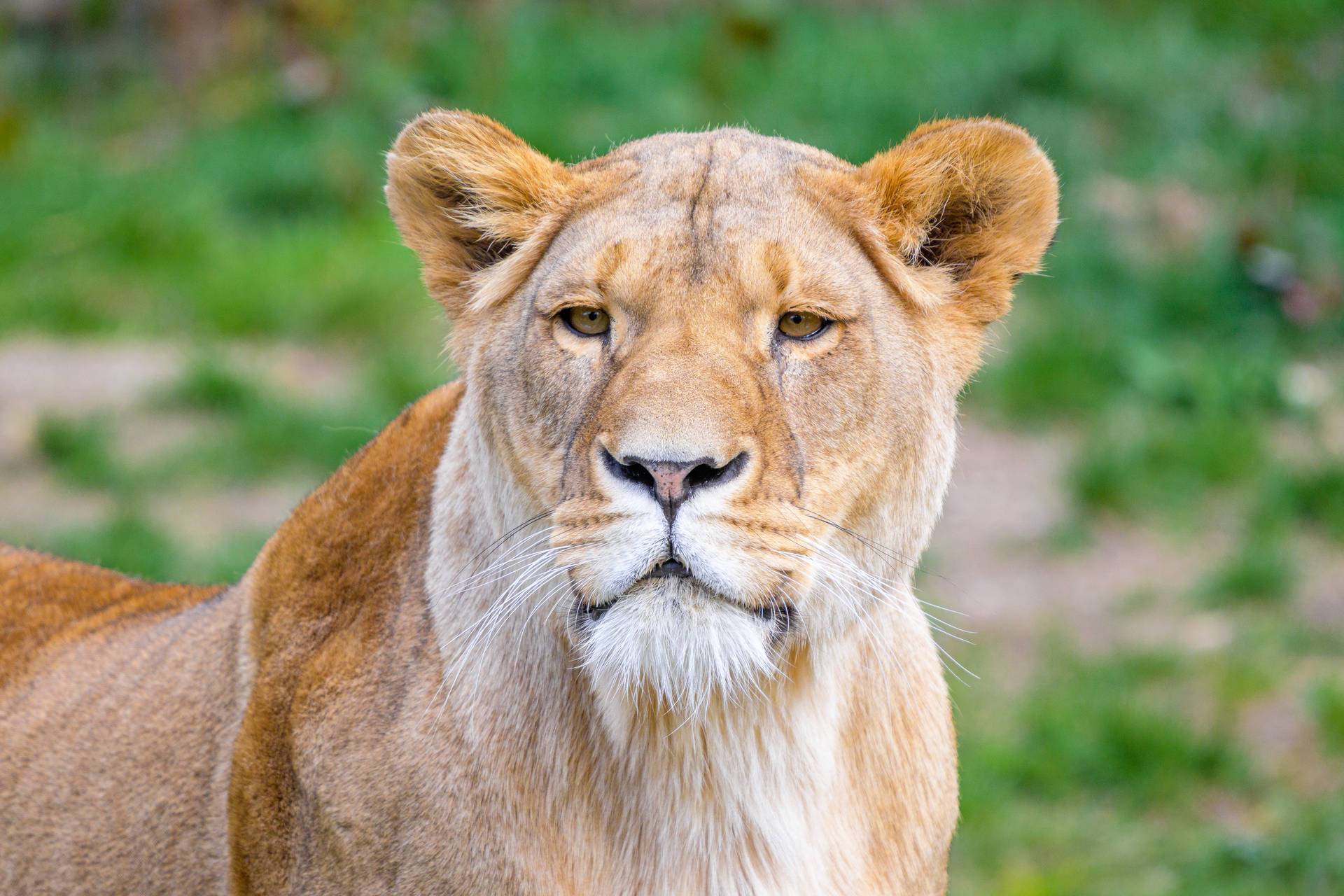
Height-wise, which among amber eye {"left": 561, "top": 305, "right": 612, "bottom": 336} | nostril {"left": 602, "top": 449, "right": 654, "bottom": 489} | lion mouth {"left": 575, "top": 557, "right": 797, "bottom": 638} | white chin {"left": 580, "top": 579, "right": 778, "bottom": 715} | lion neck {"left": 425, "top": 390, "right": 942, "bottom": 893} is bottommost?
lion neck {"left": 425, "top": 390, "right": 942, "bottom": 893}

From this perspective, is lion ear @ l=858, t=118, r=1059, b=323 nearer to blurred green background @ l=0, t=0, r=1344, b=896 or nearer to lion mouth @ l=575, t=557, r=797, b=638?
lion mouth @ l=575, t=557, r=797, b=638

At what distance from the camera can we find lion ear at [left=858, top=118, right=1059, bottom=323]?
2.70m

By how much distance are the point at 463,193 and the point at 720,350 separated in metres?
0.71

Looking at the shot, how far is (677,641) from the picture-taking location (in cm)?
231

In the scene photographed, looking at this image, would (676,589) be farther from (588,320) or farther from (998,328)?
(998,328)

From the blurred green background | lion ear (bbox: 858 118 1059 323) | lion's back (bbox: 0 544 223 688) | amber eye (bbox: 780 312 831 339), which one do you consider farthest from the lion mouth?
the blurred green background

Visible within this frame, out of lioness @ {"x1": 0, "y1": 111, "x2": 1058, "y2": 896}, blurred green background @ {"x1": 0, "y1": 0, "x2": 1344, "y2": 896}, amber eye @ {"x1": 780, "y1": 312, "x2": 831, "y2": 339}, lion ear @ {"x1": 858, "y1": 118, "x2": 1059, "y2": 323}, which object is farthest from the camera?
blurred green background @ {"x1": 0, "y1": 0, "x2": 1344, "y2": 896}

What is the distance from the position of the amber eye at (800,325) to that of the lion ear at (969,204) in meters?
0.28

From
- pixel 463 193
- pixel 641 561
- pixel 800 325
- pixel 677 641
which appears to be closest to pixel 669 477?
pixel 641 561

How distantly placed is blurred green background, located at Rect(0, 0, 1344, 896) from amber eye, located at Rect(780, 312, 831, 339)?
2.82 metres

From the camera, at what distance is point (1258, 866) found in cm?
484

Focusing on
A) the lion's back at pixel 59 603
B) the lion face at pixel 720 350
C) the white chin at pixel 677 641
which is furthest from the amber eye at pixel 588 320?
the lion's back at pixel 59 603

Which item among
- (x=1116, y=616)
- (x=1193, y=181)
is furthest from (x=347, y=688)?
(x=1193, y=181)

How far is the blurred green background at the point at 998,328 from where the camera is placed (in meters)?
5.43
